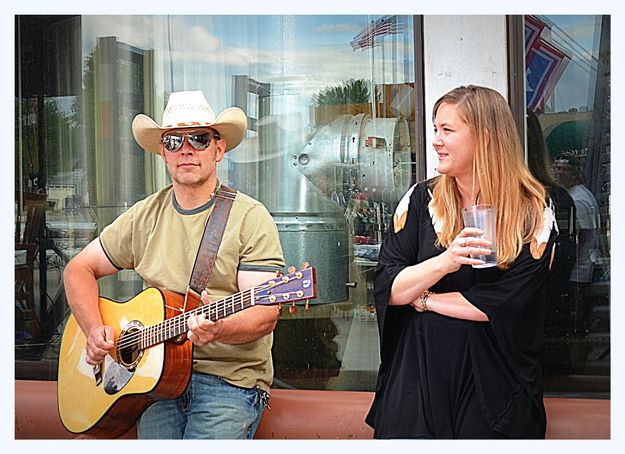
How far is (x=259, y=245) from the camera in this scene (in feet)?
12.8

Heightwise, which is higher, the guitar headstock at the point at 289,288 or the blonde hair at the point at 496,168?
the blonde hair at the point at 496,168

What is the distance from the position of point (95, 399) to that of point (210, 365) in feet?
1.66

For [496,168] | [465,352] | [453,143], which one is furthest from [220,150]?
[465,352]

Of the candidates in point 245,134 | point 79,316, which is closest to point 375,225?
point 245,134

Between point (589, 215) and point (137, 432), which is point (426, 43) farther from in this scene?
point (137, 432)

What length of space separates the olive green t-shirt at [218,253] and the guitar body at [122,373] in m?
0.10

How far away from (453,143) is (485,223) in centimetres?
41

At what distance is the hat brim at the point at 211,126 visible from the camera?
4043 mm

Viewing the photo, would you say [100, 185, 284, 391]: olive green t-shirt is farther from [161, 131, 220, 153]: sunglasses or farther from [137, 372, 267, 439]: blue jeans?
[161, 131, 220, 153]: sunglasses

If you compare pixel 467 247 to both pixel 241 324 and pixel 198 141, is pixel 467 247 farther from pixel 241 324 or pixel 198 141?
pixel 198 141

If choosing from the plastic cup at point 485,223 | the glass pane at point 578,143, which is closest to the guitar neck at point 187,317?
the plastic cup at point 485,223

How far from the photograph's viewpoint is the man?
3875 millimetres

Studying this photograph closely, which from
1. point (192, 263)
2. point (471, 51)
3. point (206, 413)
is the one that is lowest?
point (206, 413)

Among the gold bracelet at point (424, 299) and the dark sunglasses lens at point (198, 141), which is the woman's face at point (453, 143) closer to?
the gold bracelet at point (424, 299)
